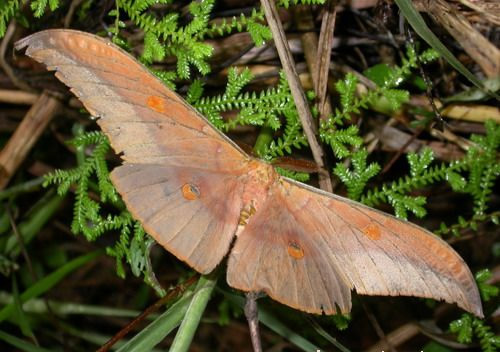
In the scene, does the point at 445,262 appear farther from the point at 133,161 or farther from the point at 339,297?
the point at 133,161

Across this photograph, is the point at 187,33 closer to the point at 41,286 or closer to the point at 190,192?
the point at 190,192

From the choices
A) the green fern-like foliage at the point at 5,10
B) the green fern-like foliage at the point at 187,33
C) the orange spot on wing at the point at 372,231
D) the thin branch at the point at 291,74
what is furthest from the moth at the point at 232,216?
the green fern-like foliage at the point at 5,10

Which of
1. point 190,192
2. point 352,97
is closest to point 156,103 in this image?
point 190,192

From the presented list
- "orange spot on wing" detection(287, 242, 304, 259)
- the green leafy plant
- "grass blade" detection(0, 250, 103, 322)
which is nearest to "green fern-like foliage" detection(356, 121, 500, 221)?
the green leafy plant

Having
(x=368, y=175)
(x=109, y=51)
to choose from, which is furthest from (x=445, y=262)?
(x=109, y=51)

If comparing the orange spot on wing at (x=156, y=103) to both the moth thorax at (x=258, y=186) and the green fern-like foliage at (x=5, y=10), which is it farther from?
the green fern-like foliage at (x=5, y=10)

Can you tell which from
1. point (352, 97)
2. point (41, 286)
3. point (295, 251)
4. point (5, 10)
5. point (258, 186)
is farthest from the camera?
point (41, 286)
